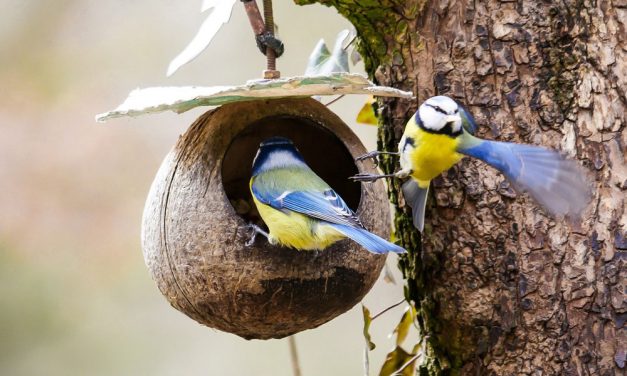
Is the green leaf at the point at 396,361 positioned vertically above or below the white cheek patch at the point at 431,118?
below

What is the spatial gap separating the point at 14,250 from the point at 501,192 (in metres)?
2.79

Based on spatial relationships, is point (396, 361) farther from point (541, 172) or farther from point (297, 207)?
point (541, 172)

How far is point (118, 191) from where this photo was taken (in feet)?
13.9

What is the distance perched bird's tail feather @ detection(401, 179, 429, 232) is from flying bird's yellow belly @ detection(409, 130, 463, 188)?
0.09 m

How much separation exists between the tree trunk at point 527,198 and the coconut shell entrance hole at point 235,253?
257 millimetres

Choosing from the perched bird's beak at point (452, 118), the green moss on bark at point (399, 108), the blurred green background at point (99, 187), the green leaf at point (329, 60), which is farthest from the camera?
the blurred green background at point (99, 187)

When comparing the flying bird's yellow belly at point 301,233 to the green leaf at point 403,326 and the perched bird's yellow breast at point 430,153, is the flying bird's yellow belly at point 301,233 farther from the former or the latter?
the green leaf at point 403,326

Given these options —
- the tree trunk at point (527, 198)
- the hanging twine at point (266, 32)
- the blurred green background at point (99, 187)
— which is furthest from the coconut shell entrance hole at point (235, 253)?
the blurred green background at point (99, 187)

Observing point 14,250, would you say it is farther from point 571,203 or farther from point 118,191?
point 571,203

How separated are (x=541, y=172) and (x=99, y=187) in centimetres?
273

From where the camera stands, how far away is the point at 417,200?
90.7 inches

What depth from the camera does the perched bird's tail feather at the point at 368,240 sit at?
6.47 feet

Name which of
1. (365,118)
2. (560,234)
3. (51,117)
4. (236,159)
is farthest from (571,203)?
(51,117)

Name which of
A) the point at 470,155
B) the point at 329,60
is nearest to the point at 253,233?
the point at 470,155
